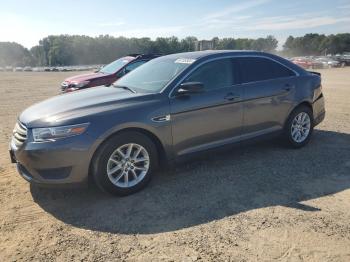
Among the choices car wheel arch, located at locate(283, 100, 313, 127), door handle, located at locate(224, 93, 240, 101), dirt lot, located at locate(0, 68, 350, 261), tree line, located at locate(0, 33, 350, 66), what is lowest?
dirt lot, located at locate(0, 68, 350, 261)

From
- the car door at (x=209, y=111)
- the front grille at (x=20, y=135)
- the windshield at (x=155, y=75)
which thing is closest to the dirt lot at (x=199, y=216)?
the car door at (x=209, y=111)

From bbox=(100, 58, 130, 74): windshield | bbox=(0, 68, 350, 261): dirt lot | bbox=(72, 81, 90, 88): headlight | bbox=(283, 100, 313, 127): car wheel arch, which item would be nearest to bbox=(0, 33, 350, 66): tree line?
bbox=(100, 58, 130, 74): windshield

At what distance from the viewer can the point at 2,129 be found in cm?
852

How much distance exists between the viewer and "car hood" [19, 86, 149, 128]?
4.26 m

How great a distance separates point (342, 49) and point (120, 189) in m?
135

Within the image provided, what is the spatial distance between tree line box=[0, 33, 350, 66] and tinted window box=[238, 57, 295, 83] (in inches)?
4412

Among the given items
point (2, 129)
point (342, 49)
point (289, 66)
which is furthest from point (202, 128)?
point (342, 49)

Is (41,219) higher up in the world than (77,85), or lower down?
lower down

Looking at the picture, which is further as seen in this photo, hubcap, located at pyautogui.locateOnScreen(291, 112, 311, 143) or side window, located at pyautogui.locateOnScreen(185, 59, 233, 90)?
hubcap, located at pyautogui.locateOnScreen(291, 112, 311, 143)

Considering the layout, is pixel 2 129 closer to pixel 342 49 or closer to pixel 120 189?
pixel 120 189

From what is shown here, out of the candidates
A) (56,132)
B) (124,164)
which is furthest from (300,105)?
(56,132)

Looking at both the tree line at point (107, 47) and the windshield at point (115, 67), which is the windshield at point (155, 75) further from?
the tree line at point (107, 47)

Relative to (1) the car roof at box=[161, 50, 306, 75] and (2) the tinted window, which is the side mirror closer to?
(1) the car roof at box=[161, 50, 306, 75]

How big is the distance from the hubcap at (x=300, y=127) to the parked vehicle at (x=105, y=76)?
5.73 metres
